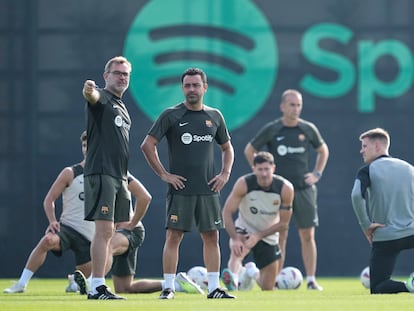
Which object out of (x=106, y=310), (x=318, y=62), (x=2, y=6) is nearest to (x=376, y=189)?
Answer: (x=106, y=310)

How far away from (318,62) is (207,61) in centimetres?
156

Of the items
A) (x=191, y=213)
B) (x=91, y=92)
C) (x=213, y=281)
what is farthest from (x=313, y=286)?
(x=91, y=92)

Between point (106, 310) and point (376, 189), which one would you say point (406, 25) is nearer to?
point (376, 189)

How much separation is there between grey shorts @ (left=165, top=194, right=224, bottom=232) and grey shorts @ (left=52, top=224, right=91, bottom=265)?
2.49m

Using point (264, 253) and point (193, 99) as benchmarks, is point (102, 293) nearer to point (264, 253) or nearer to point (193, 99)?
point (193, 99)

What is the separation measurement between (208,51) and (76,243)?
5309 millimetres

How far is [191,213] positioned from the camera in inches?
435

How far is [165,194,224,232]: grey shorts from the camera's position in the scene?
11.0 meters

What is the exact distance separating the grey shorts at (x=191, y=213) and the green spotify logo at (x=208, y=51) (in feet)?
22.3

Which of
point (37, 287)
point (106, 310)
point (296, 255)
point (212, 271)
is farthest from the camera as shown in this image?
point (296, 255)

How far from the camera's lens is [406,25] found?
18.0m

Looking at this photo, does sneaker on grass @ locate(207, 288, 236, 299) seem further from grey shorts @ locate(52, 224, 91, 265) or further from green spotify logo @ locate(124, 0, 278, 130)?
green spotify logo @ locate(124, 0, 278, 130)

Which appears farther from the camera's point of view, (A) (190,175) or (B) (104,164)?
(A) (190,175)

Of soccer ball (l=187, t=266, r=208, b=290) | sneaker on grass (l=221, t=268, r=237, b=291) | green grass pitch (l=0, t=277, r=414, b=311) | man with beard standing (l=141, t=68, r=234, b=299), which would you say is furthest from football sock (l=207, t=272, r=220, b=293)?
soccer ball (l=187, t=266, r=208, b=290)
